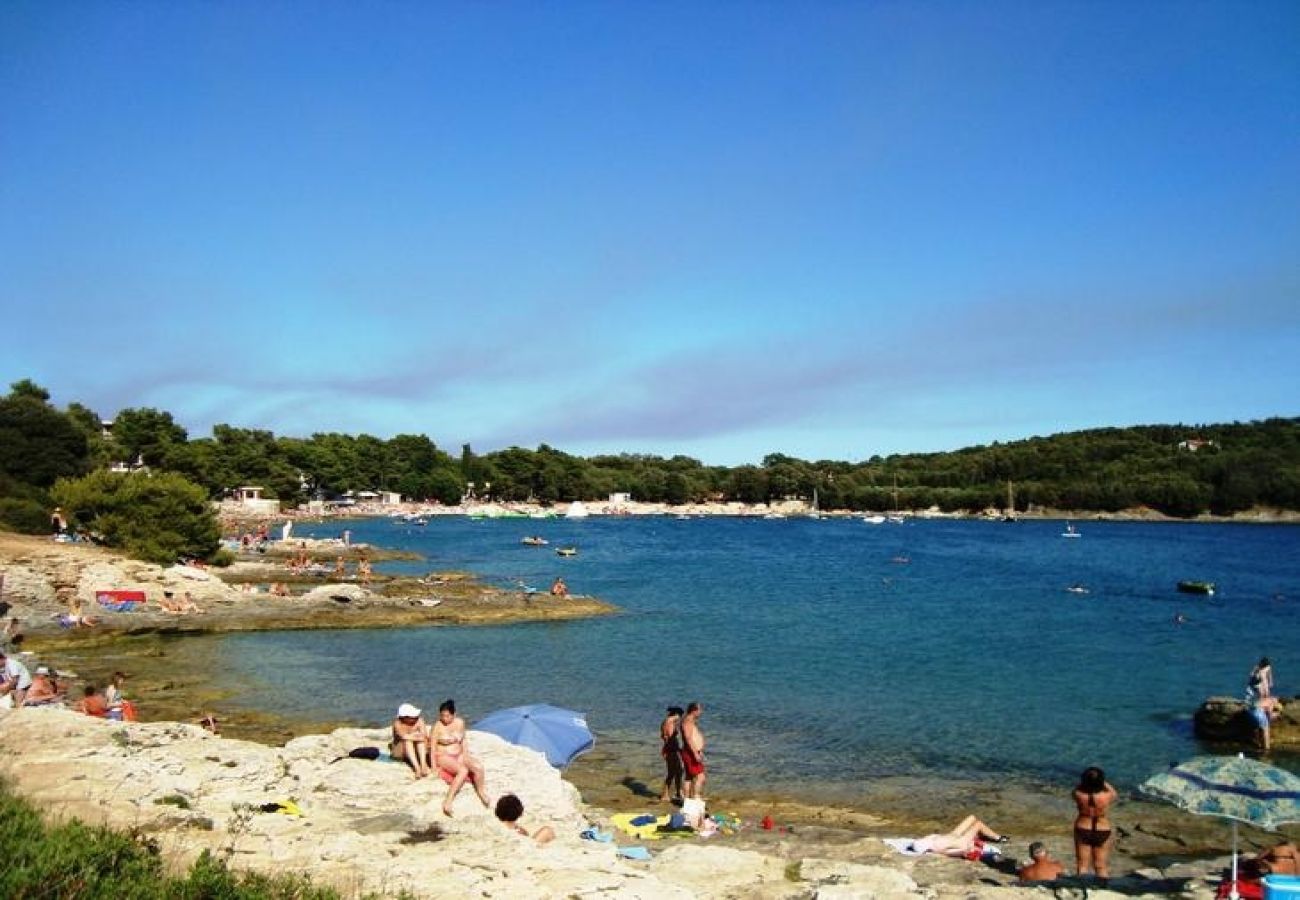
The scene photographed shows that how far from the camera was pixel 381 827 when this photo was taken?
11125 millimetres

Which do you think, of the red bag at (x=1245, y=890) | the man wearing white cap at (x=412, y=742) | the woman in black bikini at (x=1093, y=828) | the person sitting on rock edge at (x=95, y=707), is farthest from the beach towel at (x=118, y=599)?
the red bag at (x=1245, y=890)

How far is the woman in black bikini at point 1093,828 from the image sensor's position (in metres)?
13.5

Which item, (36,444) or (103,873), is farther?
(36,444)

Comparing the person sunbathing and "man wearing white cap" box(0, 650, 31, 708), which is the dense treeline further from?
the person sunbathing

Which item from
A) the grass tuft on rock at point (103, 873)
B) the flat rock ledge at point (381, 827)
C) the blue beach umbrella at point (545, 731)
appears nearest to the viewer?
the grass tuft on rock at point (103, 873)

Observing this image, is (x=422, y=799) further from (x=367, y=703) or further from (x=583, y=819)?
(x=367, y=703)

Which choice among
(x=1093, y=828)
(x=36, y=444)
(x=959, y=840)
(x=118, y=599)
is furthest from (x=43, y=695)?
(x=36, y=444)

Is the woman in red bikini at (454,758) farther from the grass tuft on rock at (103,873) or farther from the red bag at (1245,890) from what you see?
the red bag at (1245,890)

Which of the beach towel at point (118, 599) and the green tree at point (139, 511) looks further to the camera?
the green tree at point (139, 511)

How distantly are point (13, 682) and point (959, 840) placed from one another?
17855 mm

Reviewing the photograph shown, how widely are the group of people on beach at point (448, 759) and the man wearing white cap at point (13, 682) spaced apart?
26.6ft

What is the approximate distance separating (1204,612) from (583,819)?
48643mm

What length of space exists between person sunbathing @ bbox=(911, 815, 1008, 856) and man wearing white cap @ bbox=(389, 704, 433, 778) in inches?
297

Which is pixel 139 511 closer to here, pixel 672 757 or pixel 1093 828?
pixel 672 757
